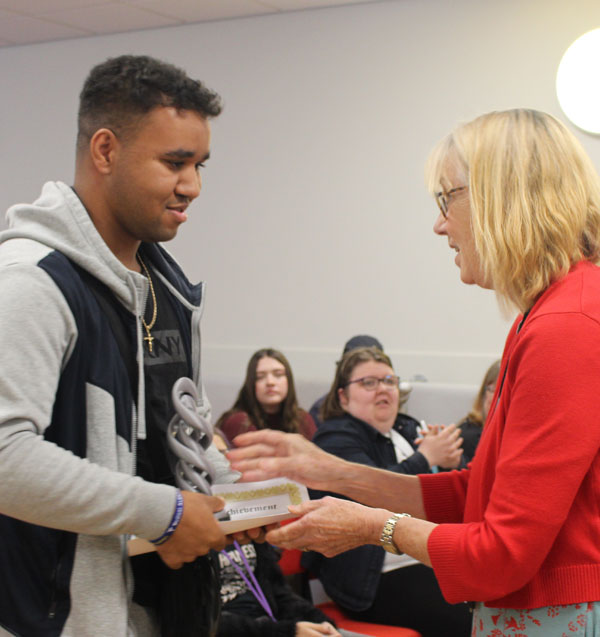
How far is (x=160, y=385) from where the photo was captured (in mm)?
1532

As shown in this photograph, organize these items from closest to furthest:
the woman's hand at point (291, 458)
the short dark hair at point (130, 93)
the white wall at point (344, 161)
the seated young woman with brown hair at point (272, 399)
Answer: the short dark hair at point (130, 93) → the woman's hand at point (291, 458) → the seated young woman with brown hair at point (272, 399) → the white wall at point (344, 161)

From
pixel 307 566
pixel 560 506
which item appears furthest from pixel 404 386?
pixel 560 506

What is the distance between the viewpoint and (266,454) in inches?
68.6

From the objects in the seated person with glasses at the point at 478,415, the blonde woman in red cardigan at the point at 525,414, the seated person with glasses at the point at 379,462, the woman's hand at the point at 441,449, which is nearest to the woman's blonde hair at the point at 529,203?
the blonde woman in red cardigan at the point at 525,414

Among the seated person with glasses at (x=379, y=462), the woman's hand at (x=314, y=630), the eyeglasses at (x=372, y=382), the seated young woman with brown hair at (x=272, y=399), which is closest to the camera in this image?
the woman's hand at (x=314, y=630)

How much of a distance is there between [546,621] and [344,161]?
14.7 feet

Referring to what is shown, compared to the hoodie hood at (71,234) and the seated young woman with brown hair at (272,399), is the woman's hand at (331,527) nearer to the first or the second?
the hoodie hood at (71,234)

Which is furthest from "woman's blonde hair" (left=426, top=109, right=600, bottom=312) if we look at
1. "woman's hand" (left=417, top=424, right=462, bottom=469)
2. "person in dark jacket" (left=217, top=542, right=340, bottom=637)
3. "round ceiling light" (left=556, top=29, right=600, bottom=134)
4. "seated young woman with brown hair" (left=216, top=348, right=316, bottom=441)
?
"round ceiling light" (left=556, top=29, right=600, bottom=134)

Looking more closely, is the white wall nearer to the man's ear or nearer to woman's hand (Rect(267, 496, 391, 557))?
woman's hand (Rect(267, 496, 391, 557))

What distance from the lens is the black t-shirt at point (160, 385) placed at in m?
1.49

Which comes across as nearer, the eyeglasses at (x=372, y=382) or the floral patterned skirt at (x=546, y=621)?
the floral patterned skirt at (x=546, y=621)

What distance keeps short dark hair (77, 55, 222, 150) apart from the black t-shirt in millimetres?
356

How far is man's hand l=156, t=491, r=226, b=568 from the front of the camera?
1343mm

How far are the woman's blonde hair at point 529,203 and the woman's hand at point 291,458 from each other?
573mm
